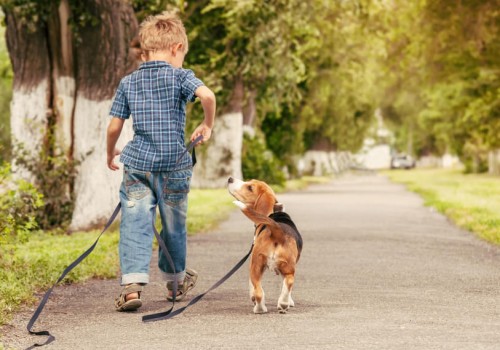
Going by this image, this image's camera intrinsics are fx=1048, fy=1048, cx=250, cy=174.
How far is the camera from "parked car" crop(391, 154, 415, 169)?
120m

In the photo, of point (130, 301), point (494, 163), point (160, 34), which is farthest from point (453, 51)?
point (494, 163)

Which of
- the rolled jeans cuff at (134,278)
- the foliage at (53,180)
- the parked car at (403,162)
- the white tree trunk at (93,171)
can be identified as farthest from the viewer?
the parked car at (403,162)

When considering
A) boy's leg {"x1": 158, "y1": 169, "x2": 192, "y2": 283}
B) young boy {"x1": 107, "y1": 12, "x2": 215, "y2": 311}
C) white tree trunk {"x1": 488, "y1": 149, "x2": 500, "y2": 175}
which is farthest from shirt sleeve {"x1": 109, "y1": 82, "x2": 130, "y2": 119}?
white tree trunk {"x1": 488, "y1": 149, "x2": 500, "y2": 175}

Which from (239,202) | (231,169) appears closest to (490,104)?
(231,169)

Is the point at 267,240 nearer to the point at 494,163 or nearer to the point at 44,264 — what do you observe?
the point at 44,264

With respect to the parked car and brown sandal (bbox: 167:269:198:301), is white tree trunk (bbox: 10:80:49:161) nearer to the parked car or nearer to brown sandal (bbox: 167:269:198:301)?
brown sandal (bbox: 167:269:198:301)

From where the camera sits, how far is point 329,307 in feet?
26.0

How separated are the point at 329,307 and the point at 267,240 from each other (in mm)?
920

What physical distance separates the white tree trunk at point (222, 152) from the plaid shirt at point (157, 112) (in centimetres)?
2587

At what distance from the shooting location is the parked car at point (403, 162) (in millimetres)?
120125

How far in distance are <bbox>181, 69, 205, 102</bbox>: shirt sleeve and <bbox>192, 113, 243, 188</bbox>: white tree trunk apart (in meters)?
26.0

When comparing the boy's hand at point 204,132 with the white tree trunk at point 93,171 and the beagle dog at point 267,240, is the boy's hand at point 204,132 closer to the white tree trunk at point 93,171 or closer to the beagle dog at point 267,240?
the beagle dog at point 267,240

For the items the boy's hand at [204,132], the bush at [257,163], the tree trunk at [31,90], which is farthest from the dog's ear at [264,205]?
the bush at [257,163]

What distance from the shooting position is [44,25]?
16219 mm
